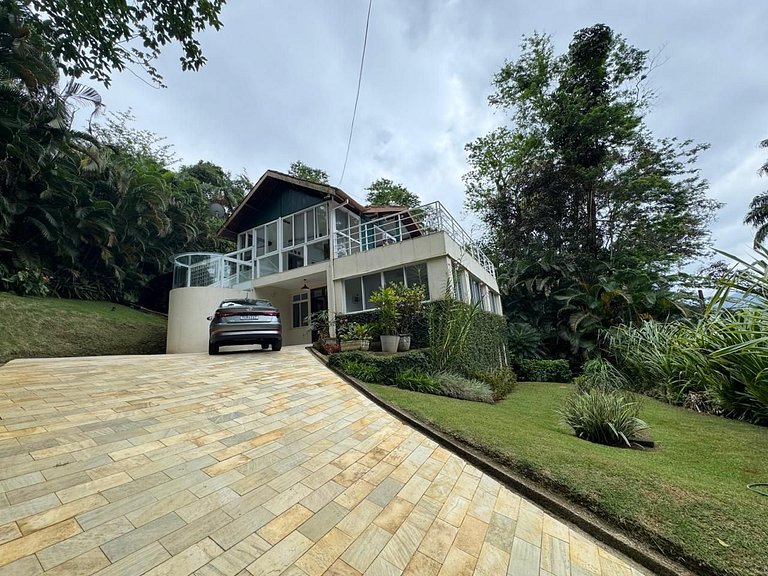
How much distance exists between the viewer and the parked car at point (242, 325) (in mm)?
8172

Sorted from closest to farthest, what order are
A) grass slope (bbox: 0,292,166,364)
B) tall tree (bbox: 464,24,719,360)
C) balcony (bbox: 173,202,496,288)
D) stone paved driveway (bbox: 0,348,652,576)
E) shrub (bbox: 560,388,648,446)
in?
stone paved driveway (bbox: 0,348,652,576) → shrub (bbox: 560,388,648,446) → grass slope (bbox: 0,292,166,364) → balcony (bbox: 173,202,496,288) → tall tree (bbox: 464,24,719,360)

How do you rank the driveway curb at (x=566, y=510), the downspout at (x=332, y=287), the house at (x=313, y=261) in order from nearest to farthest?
the driveway curb at (x=566, y=510) < the house at (x=313, y=261) < the downspout at (x=332, y=287)

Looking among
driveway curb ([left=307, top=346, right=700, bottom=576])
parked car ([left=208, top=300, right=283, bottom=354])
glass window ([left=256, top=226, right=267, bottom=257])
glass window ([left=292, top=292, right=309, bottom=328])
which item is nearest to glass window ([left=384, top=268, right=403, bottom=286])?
parked car ([left=208, top=300, right=283, bottom=354])

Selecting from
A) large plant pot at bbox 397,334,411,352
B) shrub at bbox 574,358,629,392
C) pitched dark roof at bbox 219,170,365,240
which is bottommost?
shrub at bbox 574,358,629,392

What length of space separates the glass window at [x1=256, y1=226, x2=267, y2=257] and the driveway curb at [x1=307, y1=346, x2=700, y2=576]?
46.0 ft

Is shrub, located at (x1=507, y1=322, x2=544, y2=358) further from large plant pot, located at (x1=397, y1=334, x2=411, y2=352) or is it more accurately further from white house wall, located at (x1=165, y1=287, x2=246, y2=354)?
white house wall, located at (x1=165, y1=287, x2=246, y2=354)

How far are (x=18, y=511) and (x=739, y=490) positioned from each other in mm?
5015

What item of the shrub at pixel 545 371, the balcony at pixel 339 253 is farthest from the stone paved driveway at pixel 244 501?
the shrub at pixel 545 371

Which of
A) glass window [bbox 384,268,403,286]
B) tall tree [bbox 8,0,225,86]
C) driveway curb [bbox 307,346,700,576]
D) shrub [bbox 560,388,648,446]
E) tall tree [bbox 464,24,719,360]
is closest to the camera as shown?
driveway curb [bbox 307,346,700,576]

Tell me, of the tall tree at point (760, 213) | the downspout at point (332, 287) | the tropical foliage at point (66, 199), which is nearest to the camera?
the tropical foliage at point (66, 199)

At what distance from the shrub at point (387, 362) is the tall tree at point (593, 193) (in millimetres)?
9639

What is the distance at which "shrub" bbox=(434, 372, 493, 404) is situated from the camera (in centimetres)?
632

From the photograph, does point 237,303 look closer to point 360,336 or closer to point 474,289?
point 360,336

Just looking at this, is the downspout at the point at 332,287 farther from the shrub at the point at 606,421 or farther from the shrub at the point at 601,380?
the shrub at the point at 606,421
